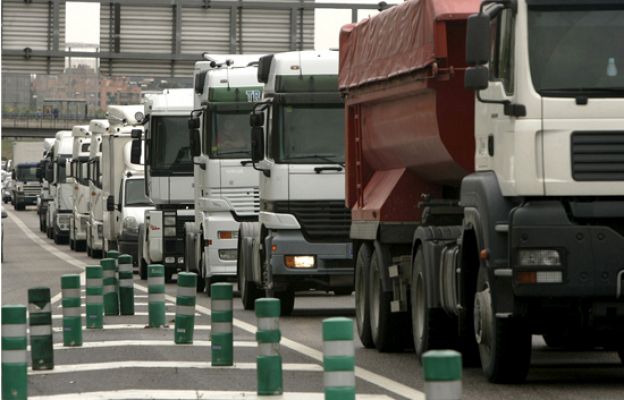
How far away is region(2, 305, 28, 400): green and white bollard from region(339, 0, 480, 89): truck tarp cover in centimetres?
437

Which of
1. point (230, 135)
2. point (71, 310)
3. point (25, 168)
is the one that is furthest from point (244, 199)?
point (25, 168)

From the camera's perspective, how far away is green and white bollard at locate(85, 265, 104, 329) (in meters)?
20.2

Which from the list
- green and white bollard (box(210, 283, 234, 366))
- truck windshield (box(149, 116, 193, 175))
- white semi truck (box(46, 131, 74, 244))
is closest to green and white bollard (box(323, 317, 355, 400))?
green and white bollard (box(210, 283, 234, 366))

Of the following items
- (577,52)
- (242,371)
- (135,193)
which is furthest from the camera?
(135,193)

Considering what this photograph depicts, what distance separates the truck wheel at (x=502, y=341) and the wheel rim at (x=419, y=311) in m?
2.16

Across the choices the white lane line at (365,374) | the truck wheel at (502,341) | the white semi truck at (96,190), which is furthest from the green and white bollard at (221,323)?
the white semi truck at (96,190)

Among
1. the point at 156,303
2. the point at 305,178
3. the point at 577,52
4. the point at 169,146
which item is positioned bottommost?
the point at 156,303

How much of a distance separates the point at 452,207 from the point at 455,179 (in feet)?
0.92

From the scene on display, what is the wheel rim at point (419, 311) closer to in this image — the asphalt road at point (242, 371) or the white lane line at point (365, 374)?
the asphalt road at point (242, 371)

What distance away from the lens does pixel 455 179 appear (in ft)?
55.9

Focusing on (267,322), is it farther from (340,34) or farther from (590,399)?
(340,34)

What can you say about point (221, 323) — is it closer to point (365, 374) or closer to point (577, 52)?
point (365, 374)

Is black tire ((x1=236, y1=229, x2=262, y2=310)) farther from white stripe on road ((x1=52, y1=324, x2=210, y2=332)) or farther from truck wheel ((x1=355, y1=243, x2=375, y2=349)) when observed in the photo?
truck wheel ((x1=355, y1=243, x2=375, y2=349))

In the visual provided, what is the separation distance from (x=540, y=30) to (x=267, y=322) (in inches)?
115
